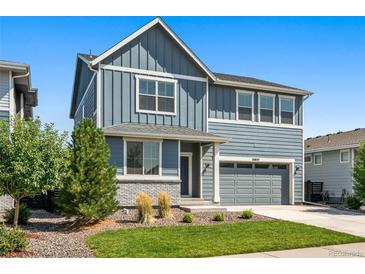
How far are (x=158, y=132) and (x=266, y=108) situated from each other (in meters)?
7.02

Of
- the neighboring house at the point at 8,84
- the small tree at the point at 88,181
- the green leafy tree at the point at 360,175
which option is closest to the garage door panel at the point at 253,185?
the green leafy tree at the point at 360,175

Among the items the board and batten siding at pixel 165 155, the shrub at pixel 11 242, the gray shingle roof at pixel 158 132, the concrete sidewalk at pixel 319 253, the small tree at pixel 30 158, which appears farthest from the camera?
the board and batten siding at pixel 165 155

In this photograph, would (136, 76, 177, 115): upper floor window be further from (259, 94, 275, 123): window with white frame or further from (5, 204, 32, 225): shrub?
(5, 204, 32, 225): shrub

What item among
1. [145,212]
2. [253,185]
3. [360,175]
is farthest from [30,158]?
[360,175]

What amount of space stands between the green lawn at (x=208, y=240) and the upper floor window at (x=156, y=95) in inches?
276

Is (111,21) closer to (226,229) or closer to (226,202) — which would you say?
(226,229)

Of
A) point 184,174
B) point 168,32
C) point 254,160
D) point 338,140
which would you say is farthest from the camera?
point 338,140

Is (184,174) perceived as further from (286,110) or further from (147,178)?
(286,110)

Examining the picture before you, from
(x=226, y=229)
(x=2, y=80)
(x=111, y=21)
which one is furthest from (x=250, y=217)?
(x=2, y=80)

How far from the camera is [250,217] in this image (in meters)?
14.0

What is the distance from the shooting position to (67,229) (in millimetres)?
11953

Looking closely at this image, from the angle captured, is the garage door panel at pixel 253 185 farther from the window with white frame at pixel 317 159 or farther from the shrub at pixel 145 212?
the shrub at pixel 145 212

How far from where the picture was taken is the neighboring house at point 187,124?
16.3 metres

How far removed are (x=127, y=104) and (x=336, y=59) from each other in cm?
859
